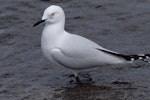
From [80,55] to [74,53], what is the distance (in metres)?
0.09

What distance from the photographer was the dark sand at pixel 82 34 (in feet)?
23.3

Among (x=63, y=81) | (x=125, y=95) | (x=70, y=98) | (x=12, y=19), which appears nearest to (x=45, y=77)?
(x=63, y=81)

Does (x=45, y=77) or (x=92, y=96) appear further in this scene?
(x=45, y=77)

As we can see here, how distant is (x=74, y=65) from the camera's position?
7160mm

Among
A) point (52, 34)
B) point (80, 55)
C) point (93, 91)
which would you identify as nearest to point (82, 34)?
point (52, 34)

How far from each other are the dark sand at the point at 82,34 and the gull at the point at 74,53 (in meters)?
0.25

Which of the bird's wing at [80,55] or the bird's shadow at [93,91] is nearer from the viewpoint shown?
the bird's shadow at [93,91]

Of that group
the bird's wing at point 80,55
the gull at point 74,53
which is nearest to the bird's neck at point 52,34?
the gull at point 74,53

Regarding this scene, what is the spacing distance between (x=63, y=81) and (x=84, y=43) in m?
0.66

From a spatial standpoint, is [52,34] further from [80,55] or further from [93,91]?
[93,91]

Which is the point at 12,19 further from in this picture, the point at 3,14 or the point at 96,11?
the point at 96,11

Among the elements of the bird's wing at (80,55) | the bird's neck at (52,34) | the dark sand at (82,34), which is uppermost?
the bird's neck at (52,34)

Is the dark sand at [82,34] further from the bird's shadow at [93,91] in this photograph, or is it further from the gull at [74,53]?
the gull at [74,53]

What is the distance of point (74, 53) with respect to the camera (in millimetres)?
7105
